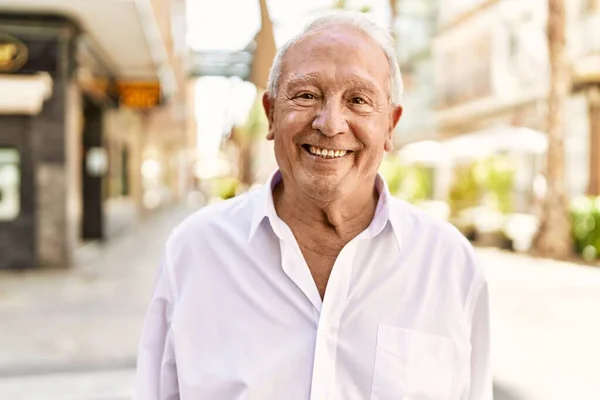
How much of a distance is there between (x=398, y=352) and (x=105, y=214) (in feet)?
50.8

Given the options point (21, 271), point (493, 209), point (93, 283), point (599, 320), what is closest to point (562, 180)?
point (493, 209)

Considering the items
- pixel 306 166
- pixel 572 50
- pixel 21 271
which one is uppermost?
pixel 572 50

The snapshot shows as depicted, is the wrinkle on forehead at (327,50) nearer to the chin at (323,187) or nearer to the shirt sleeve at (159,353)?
the chin at (323,187)

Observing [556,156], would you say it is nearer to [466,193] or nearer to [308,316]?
[466,193]

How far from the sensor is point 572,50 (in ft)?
68.7

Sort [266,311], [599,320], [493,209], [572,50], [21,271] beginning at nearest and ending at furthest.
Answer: [266,311]
[599,320]
[21,271]
[493,209]
[572,50]

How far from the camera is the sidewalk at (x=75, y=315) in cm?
573

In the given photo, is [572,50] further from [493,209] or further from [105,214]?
[105,214]

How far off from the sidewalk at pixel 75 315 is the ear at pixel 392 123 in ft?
14.0

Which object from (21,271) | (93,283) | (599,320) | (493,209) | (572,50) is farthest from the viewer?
(572,50)

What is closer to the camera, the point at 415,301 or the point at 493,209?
the point at 415,301

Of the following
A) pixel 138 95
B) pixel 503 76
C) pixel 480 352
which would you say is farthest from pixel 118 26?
pixel 503 76

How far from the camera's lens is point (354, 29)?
66.3 inches

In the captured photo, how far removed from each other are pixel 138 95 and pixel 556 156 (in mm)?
9093
